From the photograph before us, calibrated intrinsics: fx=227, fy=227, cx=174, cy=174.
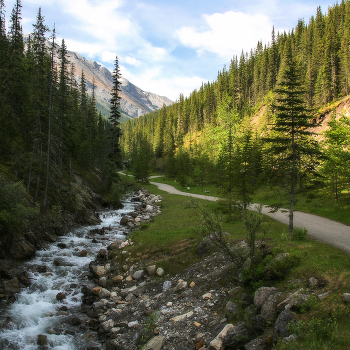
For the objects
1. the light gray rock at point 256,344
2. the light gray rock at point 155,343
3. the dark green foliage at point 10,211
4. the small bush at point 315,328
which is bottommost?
the light gray rock at point 155,343

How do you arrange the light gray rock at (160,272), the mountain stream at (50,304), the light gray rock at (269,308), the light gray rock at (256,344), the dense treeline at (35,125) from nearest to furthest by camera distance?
the light gray rock at (256,344), the light gray rock at (269,308), the mountain stream at (50,304), the light gray rock at (160,272), the dense treeline at (35,125)

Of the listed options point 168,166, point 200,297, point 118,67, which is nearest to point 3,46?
point 118,67

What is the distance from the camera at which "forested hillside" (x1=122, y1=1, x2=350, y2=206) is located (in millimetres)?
12867

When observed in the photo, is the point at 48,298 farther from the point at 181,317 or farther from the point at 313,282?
the point at 313,282

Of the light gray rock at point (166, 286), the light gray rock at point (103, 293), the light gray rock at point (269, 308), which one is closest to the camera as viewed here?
the light gray rock at point (269, 308)

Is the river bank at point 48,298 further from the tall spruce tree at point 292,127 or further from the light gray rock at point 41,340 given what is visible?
the tall spruce tree at point 292,127

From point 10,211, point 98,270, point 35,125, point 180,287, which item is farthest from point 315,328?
point 35,125

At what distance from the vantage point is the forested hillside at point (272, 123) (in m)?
12.9

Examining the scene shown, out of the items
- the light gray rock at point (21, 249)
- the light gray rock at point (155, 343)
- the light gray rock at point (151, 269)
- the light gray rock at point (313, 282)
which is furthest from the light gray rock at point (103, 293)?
the light gray rock at point (313, 282)

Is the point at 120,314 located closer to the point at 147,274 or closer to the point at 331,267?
the point at 147,274

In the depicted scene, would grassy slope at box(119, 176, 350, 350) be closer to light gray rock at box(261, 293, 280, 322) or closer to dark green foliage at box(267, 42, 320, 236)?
light gray rock at box(261, 293, 280, 322)

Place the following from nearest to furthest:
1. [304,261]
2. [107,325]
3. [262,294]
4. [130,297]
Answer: [262,294], [304,261], [107,325], [130,297]

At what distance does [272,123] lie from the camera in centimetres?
1505

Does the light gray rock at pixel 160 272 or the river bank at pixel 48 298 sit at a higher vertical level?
the light gray rock at pixel 160 272
